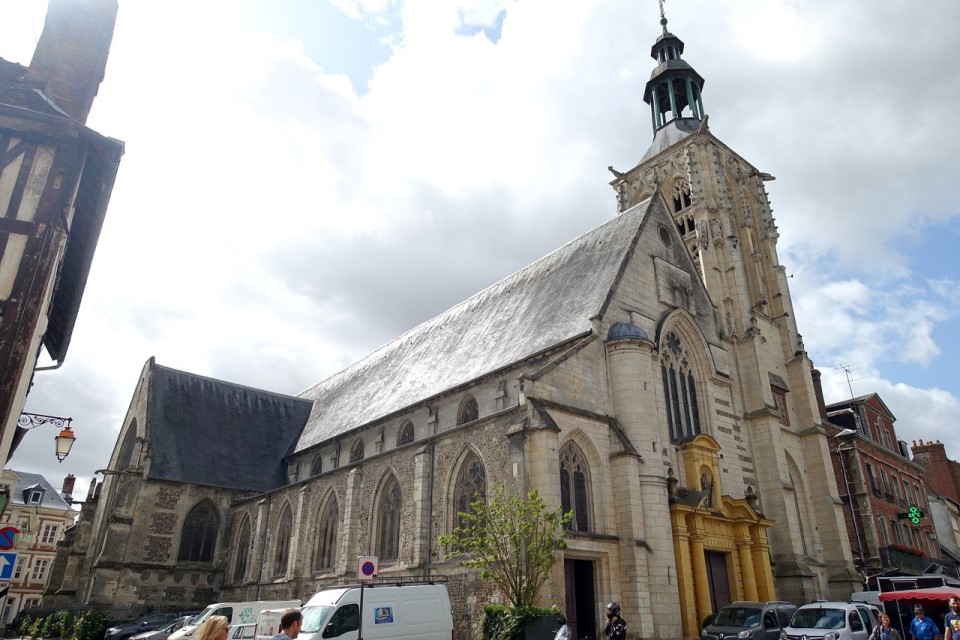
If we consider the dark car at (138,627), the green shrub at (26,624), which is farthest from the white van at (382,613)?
the green shrub at (26,624)

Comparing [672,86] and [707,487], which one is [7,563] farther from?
[672,86]

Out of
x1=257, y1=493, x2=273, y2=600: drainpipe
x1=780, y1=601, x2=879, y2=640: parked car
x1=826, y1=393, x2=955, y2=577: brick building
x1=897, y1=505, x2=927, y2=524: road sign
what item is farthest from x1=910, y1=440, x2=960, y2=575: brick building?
x1=257, y1=493, x2=273, y2=600: drainpipe

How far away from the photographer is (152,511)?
26.8 meters

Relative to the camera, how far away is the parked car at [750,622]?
1355cm

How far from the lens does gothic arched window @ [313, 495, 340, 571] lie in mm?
23266

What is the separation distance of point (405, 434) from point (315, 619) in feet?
37.5

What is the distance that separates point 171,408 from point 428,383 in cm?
1387

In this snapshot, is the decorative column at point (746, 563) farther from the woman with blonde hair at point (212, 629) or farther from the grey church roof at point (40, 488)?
the grey church roof at point (40, 488)

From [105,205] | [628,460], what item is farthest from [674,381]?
[105,205]

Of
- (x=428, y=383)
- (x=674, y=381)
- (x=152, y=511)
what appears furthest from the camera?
(x=152, y=511)

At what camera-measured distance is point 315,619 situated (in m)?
12.9

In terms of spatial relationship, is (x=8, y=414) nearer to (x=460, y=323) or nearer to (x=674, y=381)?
(x=674, y=381)

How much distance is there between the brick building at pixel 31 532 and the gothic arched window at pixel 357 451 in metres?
31.5

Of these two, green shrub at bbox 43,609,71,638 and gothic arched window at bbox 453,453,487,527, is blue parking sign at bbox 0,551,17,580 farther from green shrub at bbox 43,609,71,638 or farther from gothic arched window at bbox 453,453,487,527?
green shrub at bbox 43,609,71,638
